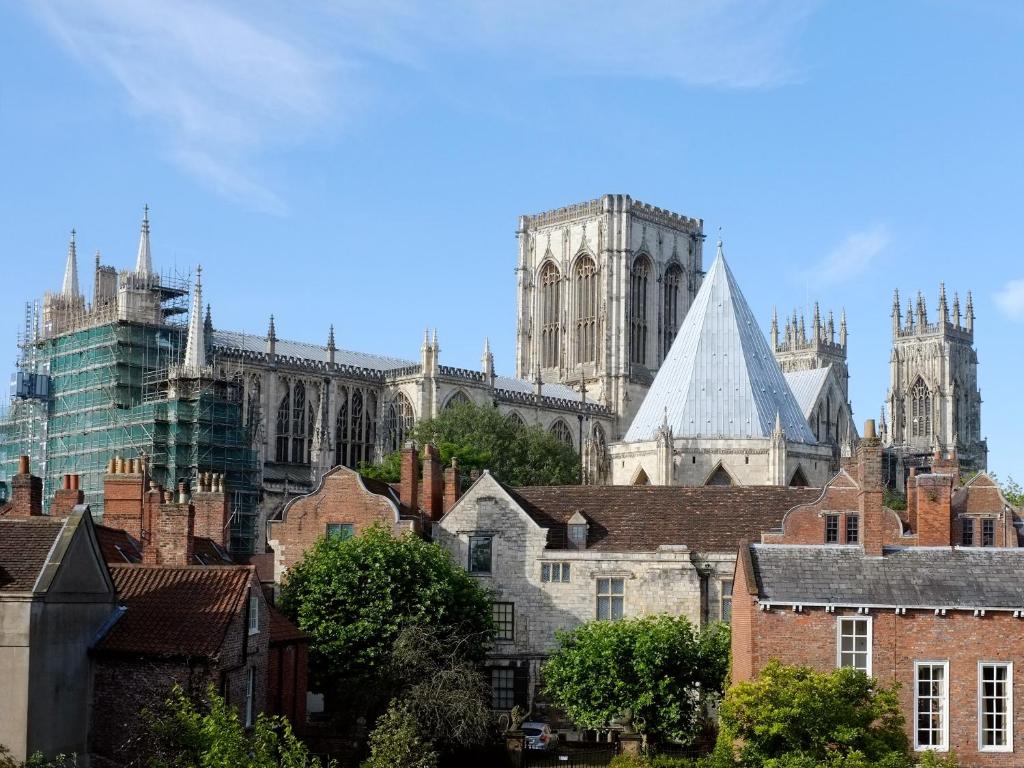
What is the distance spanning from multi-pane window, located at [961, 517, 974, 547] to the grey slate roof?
65454mm

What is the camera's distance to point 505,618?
46.2 meters

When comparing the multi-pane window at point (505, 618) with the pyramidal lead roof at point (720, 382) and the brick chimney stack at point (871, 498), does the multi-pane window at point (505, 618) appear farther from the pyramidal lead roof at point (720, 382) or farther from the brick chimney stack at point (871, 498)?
the pyramidal lead roof at point (720, 382)

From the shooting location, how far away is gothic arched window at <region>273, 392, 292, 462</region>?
9931cm

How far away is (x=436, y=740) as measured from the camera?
117ft

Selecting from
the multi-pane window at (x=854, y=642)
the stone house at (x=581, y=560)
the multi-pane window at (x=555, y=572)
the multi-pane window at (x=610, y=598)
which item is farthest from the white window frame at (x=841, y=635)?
the multi-pane window at (x=555, y=572)

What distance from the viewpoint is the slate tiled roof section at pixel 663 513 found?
46469mm

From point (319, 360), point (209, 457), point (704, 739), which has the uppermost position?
point (319, 360)

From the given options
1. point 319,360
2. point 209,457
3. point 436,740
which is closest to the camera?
point 436,740

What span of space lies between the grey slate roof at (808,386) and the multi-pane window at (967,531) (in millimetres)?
65454

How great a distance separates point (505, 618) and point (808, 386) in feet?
235

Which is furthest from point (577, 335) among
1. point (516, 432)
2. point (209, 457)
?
point (209, 457)

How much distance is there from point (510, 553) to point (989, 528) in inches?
534

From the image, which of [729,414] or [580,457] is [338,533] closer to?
[729,414]

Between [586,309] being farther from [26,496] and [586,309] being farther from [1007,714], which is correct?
[1007,714]
